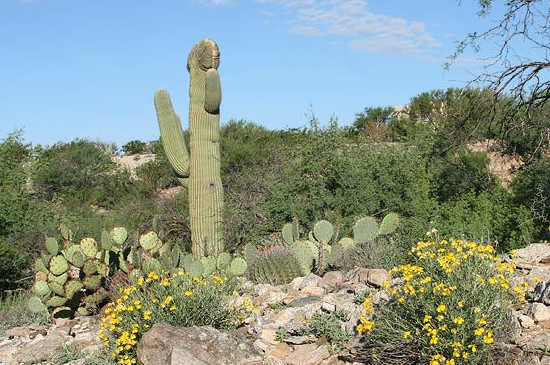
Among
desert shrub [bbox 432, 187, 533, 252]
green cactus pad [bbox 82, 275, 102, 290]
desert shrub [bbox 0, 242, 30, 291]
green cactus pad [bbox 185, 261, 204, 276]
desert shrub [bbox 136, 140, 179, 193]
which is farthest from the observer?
desert shrub [bbox 136, 140, 179, 193]

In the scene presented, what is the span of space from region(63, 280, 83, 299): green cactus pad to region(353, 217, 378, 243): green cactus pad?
3.99 metres

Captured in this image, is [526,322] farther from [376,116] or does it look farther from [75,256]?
[376,116]

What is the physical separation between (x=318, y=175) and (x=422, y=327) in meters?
9.85

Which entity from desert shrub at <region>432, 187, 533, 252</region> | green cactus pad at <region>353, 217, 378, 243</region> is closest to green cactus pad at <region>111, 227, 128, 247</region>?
green cactus pad at <region>353, 217, 378, 243</region>

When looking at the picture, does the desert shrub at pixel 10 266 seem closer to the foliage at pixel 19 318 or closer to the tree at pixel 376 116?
the foliage at pixel 19 318

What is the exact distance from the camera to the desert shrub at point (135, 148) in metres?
32.4

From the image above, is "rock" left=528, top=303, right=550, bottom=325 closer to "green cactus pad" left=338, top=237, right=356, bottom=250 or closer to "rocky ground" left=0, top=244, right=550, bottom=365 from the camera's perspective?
"rocky ground" left=0, top=244, right=550, bottom=365

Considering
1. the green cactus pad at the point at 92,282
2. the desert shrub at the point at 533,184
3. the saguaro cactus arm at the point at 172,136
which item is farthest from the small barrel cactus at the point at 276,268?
the desert shrub at the point at 533,184

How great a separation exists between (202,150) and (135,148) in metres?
21.2

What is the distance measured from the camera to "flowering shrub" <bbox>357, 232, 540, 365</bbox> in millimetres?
5508

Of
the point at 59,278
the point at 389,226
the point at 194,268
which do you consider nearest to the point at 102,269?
the point at 59,278

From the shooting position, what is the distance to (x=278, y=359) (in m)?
6.57

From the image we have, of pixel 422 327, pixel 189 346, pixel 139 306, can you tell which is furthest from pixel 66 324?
pixel 422 327

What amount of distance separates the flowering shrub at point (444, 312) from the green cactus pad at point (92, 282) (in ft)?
13.6
